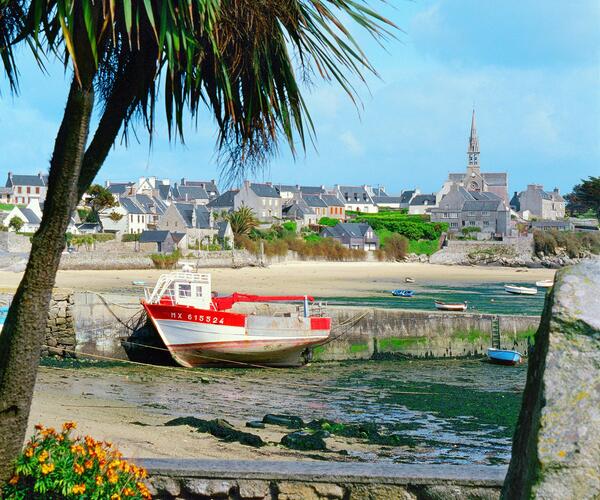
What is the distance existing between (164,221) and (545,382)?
9964 centimetres

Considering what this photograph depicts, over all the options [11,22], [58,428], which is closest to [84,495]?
[11,22]

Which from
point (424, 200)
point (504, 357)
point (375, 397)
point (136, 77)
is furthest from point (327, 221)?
point (136, 77)

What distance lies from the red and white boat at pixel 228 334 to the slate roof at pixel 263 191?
103271 mm

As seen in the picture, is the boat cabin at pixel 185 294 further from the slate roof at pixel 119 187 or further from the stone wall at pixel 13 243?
the slate roof at pixel 119 187

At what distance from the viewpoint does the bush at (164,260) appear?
251 ft

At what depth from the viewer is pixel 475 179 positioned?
16688 cm

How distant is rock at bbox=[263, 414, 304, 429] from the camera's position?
52.5ft

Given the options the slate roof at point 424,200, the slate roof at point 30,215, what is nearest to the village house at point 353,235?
the slate roof at point 30,215

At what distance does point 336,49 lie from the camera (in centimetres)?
605

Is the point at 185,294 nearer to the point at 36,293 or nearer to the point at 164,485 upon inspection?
the point at 164,485

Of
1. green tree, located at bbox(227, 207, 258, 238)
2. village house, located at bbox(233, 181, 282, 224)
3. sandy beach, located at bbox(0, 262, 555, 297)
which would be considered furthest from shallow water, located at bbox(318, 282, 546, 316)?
village house, located at bbox(233, 181, 282, 224)

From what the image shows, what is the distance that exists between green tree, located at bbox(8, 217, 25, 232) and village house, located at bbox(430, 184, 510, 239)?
65.7 metres

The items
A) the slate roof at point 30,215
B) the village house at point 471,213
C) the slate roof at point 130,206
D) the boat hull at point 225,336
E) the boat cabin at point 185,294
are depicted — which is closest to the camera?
the boat hull at point 225,336

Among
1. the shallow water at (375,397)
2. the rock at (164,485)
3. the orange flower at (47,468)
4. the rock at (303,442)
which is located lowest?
the shallow water at (375,397)
